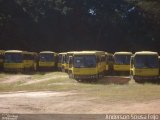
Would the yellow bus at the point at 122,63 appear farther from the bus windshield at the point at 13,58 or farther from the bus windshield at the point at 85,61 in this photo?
the bus windshield at the point at 13,58

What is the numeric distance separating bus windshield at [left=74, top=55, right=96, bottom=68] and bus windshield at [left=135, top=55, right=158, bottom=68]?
3340mm

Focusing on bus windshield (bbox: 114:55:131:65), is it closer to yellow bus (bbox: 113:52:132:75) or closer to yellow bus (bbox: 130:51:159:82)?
yellow bus (bbox: 113:52:132:75)

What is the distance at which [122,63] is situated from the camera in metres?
44.8

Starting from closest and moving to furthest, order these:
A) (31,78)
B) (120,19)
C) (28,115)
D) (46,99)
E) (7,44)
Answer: (28,115) → (46,99) → (31,78) → (7,44) → (120,19)

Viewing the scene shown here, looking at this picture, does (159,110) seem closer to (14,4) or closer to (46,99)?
(46,99)

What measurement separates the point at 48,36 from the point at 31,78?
28225 mm

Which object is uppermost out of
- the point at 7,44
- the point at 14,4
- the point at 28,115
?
the point at 14,4

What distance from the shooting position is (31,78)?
4284 cm

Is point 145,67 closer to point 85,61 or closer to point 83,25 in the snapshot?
point 85,61

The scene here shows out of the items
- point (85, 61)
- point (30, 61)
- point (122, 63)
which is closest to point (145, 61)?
point (85, 61)

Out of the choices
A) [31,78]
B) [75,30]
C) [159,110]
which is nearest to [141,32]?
[75,30]

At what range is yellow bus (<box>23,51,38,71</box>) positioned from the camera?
172ft

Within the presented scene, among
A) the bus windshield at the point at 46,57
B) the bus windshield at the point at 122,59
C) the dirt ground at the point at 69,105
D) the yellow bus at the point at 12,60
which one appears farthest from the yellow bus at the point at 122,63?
the dirt ground at the point at 69,105

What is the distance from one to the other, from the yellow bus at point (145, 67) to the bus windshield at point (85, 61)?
124 inches
